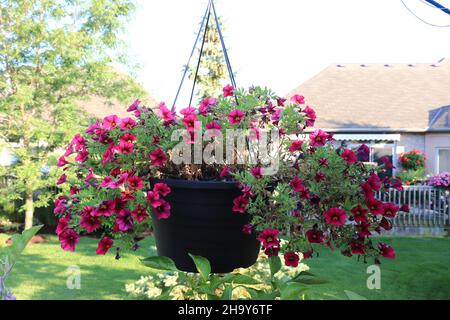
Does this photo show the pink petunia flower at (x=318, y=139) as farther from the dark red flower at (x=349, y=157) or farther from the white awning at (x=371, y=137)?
the white awning at (x=371, y=137)

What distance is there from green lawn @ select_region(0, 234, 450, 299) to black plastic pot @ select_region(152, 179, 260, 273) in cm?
455

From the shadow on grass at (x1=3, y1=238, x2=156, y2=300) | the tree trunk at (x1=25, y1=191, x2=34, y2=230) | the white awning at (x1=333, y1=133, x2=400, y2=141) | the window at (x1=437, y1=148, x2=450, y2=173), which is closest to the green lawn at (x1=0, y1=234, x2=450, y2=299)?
the shadow on grass at (x1=3, y1=238, x2=156, y2=300)

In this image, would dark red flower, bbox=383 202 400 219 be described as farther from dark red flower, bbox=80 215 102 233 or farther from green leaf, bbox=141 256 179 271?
dark red flower, bbox=80 215 102 233

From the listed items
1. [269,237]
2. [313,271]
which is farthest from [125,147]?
[313,271]

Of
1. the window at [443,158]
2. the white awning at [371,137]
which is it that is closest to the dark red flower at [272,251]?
the white awning at [371,137]

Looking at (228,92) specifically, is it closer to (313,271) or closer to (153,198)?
(153,198)

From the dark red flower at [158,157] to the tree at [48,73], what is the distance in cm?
874

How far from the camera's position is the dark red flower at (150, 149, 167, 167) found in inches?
74.9

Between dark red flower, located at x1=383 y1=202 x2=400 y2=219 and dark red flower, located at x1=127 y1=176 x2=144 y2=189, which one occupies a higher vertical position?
dark red flower, located at x1=127 y1=176 x2=144 y2=189

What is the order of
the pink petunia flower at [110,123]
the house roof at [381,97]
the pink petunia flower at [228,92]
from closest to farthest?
the pink petunia flower at [110,123] → the pink petunia flower at [228,92] → the house roof at [381,97]

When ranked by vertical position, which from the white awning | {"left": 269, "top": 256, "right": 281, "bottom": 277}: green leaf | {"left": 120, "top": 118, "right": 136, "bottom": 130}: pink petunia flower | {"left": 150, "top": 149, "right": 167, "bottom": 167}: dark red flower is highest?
the white awning

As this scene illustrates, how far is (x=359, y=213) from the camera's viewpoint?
185 cm

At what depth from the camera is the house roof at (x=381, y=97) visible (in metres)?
17.6
